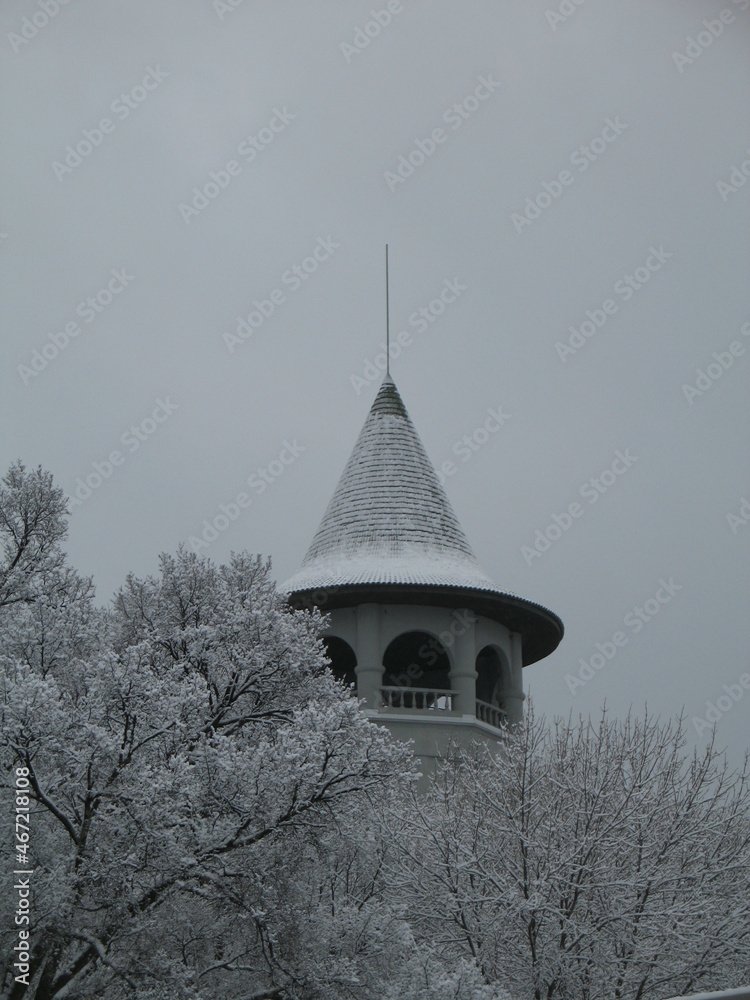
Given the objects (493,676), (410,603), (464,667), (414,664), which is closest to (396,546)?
(410,603)

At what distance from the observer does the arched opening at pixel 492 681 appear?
22.2 meters

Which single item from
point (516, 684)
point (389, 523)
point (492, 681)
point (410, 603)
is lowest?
point (516, 684)

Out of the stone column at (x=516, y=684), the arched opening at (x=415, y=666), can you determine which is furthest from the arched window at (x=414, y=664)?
the stone column at (x=516, y=684)

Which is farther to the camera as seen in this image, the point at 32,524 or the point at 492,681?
the point at 492,681

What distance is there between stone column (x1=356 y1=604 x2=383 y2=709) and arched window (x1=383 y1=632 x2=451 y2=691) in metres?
2.51

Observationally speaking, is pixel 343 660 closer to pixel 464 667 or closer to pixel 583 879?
pixel 464 667

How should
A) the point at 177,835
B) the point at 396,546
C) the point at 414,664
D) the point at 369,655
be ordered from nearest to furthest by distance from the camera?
the point at 177,835 < the point at 369,655 < the point at 396,546 < the point at 414,664

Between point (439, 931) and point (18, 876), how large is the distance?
19.4 feet

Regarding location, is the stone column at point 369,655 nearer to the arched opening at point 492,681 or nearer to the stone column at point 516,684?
the arched opening at point 492,681

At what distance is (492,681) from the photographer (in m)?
24.5

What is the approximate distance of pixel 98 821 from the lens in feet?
33.8

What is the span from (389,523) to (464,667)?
3.15 m

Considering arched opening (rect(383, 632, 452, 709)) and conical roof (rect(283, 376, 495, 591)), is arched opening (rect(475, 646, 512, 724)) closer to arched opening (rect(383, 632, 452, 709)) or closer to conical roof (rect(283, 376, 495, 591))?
arched opening (rect(383, 632, 452, 709))

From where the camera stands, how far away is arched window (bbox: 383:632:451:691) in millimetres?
23922
